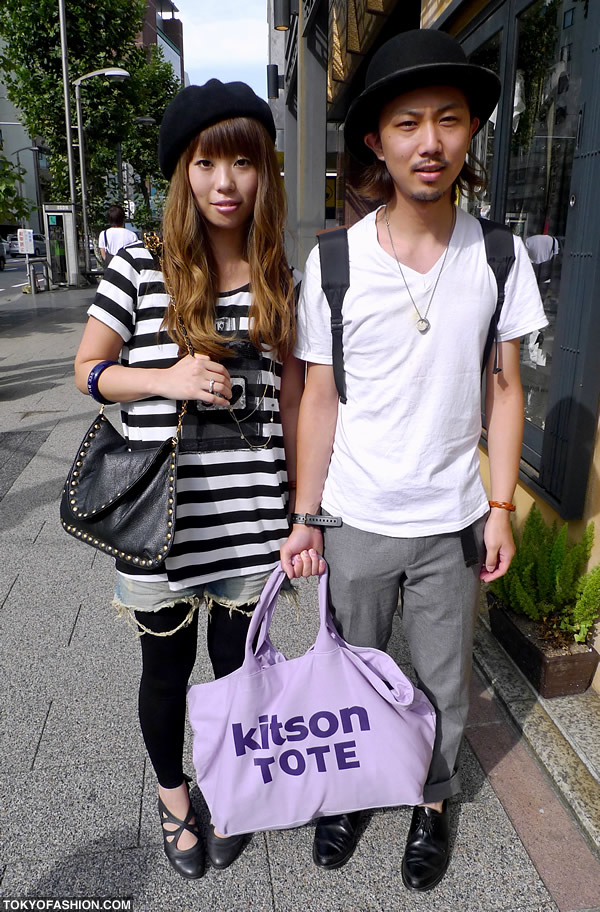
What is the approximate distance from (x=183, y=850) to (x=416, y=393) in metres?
1.40

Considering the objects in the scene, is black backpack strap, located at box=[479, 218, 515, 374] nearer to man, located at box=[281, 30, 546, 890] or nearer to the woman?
man, located at box=[281, 30, 546, 890]

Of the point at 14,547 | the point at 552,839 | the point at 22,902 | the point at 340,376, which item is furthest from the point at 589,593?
the point at 14,547

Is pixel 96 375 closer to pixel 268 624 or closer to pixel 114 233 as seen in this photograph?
pixel 268 624

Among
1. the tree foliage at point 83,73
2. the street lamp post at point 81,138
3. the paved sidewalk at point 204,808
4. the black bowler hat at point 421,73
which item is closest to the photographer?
the black bowler hat at point 421,73

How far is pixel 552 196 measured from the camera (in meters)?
3.19

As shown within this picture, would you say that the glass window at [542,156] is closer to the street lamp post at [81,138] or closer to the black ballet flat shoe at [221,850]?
the black ballet flat shoe at [221,850]

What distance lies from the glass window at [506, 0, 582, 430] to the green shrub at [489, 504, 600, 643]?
70 centimetres

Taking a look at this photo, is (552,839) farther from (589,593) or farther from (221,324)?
(221,324)

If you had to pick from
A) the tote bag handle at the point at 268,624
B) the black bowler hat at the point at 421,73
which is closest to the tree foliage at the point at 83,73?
the black bowler hat at the point at 421,73

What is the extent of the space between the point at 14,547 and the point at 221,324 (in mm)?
2875

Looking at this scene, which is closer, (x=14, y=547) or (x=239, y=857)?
(x=239, y=857)

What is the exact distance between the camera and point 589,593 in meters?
2.50

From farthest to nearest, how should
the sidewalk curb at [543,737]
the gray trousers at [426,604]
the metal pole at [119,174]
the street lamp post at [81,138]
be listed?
the metal pole at [119,174] → the street lamp post at [81,138] → the sidewalk curb at [543,737] → the gray trousers at [426,604]

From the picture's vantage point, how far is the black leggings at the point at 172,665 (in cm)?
187
